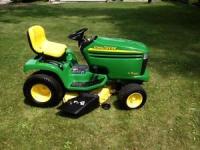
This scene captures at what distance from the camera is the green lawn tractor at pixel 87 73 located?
6438mm

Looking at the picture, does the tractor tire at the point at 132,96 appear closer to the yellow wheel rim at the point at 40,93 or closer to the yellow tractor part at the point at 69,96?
the yellow tractor part at the point at 69,96

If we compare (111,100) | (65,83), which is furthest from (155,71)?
(65,83)

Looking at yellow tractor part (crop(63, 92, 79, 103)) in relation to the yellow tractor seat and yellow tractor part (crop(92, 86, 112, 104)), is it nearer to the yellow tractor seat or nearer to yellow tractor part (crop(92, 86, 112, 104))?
yellow tractor part (crop(92, 86, 112, 104))

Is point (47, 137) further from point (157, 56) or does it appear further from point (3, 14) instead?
point (3, 14)

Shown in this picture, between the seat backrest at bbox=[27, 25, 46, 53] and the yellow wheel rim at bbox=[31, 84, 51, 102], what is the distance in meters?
0.71

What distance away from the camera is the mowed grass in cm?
557

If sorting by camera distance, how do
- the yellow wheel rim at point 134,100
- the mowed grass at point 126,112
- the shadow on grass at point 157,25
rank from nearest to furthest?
the mowed grass at point 126,112
the yellow wheel rim at point 134,100
the shadow on grass at point 157,25

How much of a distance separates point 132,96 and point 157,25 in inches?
354

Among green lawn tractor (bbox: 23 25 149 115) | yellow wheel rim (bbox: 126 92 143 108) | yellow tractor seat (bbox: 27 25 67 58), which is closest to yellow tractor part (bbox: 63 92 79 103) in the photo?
green lawn tractor (bbox: 23 25 149 115)

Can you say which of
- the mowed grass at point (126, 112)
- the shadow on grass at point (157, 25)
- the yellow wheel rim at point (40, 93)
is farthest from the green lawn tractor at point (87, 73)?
the shadow on grass at point (157, 25)

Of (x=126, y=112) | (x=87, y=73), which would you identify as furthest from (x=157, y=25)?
(x=126, y=112)

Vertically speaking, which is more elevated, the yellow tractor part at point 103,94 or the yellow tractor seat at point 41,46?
the yellow tractor seat at point 41,46

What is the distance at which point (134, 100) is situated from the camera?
21.6 ft

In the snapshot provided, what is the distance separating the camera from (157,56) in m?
10.3
